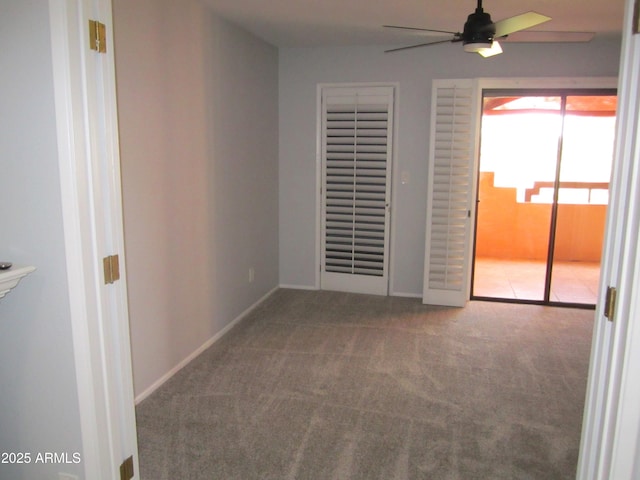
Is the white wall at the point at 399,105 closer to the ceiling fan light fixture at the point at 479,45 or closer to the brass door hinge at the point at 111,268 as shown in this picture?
the ceiling fan light fixture at the point at 479,45

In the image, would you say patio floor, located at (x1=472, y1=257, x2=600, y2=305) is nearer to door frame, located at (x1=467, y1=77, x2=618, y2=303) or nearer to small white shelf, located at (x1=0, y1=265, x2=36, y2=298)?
door frame, located at (x1=467, y1=77, x2=618, y2=303)

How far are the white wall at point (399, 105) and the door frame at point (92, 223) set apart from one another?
12.0 feet

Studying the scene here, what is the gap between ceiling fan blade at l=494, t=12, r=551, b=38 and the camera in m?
2.81

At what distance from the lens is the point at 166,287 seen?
10.8 feet

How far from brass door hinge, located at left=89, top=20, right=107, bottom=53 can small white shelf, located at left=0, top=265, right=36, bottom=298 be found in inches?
30.7

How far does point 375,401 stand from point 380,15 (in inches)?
112

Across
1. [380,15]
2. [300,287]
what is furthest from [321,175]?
[380,15]

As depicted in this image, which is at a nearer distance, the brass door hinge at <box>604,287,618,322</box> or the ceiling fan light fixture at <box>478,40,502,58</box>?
the brass door hinge at <box>604,287,618,322</box>

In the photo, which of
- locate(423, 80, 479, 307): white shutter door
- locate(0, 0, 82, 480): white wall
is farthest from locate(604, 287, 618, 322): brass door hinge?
locate(423, 80, 479, 307): white shutter door

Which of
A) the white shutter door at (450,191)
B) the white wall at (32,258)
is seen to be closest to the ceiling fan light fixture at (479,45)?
the white shutter door at (450,191)

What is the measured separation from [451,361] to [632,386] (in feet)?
7.89

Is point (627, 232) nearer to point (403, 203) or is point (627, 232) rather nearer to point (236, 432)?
point (236, 432)

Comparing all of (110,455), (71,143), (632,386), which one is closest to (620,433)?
(632,386)

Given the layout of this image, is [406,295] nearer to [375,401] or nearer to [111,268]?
[375,401]
